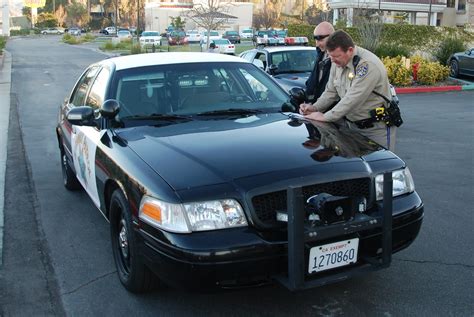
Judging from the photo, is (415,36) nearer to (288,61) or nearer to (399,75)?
(399,75)

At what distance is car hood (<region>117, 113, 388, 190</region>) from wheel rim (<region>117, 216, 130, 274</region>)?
1.73 feet

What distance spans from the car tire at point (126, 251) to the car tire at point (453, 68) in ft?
58.0

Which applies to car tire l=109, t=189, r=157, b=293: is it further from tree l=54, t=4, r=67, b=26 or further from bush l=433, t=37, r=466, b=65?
tree l=54, t=4, r=67, b=26

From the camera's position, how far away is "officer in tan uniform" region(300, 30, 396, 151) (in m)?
4.45

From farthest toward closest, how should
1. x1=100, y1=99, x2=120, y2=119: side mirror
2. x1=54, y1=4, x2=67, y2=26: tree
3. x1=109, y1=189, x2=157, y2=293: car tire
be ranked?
x1=54, y1=4, x2=67, y2=26: tree, x1=100, y1=99, x2=120, y2=119: side mirror, x1=109, y1=189, x2=157, y2=293: car tire

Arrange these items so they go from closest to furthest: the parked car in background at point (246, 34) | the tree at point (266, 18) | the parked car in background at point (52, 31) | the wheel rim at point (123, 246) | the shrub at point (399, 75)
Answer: the wheel rim at point (123, 246) < the shrub at point (399, 75) < the parked car in background at point (246, 34) < the tree at point (266, 18) < the parked car in background at point (52, 31)

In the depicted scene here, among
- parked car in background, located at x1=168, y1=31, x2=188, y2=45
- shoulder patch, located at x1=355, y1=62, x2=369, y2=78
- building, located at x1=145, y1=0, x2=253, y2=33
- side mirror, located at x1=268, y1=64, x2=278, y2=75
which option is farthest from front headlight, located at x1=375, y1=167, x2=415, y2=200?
building, located at x1=145, y1=0, x2=253, y2=33

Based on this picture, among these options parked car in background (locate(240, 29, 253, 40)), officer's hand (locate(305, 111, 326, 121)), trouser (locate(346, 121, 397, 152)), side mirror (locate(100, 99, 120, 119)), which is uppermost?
parked car in background (locate(240, 29, 253, 40))

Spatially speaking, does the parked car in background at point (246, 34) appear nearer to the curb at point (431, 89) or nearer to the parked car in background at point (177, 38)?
the parked car in background at point (177, 38)

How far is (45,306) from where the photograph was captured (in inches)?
145

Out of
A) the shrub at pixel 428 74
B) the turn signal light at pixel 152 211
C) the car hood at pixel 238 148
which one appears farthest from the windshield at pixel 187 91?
the shrub at pixel 428 74

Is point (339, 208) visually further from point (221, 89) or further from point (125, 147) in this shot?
point (221, 89)

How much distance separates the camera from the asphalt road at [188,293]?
3.53 m

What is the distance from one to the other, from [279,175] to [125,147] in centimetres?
124
